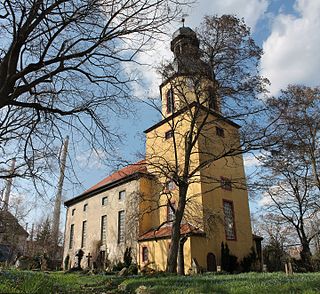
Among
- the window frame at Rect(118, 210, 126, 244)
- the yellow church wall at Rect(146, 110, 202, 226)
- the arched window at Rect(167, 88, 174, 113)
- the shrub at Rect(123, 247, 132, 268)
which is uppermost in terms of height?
the arched window at Rect(167, 88, 174, 113)

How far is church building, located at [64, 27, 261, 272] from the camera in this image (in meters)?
17.0

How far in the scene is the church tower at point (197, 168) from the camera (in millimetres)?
16688

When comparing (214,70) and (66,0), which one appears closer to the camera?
(66,0)

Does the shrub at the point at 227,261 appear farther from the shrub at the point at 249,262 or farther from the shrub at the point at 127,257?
the shrub at the point at 127,257

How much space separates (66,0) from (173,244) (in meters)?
11.6

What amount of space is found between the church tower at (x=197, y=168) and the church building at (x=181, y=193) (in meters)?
0.06

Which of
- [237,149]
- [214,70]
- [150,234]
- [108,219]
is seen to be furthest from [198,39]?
[108,219]

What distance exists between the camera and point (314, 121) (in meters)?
23.7

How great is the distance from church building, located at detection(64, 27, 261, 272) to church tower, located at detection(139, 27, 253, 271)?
0.19 feet

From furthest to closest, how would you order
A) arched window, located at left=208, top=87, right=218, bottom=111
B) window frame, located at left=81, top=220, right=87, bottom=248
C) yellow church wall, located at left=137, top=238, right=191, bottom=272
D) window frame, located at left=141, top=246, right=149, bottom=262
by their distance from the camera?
window frame, located at left=81, top=220, right=87, bottom=248 → window frame, located at left=141, top=246, right=149, bottom=262 → yellow church wall, located at left=137, top=238, right=191, bottom=272 → arched window, located at left=208, top=87, right=218, bottom=111

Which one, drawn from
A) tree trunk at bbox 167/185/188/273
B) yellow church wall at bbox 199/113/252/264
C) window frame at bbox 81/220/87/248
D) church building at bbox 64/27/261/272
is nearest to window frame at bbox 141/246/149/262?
church building at bbox 64/27/261/272

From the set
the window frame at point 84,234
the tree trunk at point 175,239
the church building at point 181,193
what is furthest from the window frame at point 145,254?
the window frame at point 84,234

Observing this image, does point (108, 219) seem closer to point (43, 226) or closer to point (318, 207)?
point (318, 207)

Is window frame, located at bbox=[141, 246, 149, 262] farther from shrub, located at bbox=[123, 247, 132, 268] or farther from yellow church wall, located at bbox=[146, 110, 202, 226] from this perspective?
yellow church wall, located at bbox=[146, 110, 202, 226]
